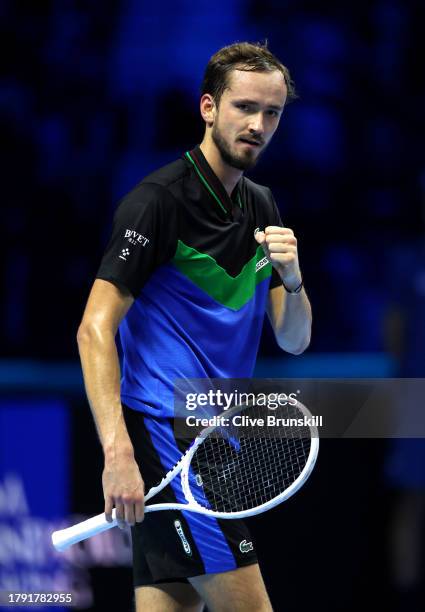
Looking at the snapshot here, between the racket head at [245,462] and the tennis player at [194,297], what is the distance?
5 cm

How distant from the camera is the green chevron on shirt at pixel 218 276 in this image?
10.7ft

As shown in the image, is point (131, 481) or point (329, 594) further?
point (329, 594)

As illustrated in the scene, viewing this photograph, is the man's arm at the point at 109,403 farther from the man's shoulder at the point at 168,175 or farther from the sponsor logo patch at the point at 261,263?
the sponsor logo patch at the point at 261,263

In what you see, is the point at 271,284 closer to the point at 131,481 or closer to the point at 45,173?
the point at 131,481

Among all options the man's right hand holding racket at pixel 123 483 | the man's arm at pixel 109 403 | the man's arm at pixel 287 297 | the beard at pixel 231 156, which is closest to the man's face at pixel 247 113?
the beard at pixel 231 156

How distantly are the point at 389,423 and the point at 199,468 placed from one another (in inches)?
66.2

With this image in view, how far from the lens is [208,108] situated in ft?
11.1

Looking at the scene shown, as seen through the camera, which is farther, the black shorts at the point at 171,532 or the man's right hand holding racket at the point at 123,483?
the black shorts at the point at 171,532

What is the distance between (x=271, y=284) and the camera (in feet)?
11.6

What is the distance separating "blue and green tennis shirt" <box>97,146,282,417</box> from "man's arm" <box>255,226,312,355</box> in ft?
0.38

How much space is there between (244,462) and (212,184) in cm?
70

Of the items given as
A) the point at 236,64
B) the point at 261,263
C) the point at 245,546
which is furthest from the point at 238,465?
the point at 236,64

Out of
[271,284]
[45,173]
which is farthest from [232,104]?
[45,173]

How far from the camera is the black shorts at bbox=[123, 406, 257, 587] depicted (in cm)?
320
